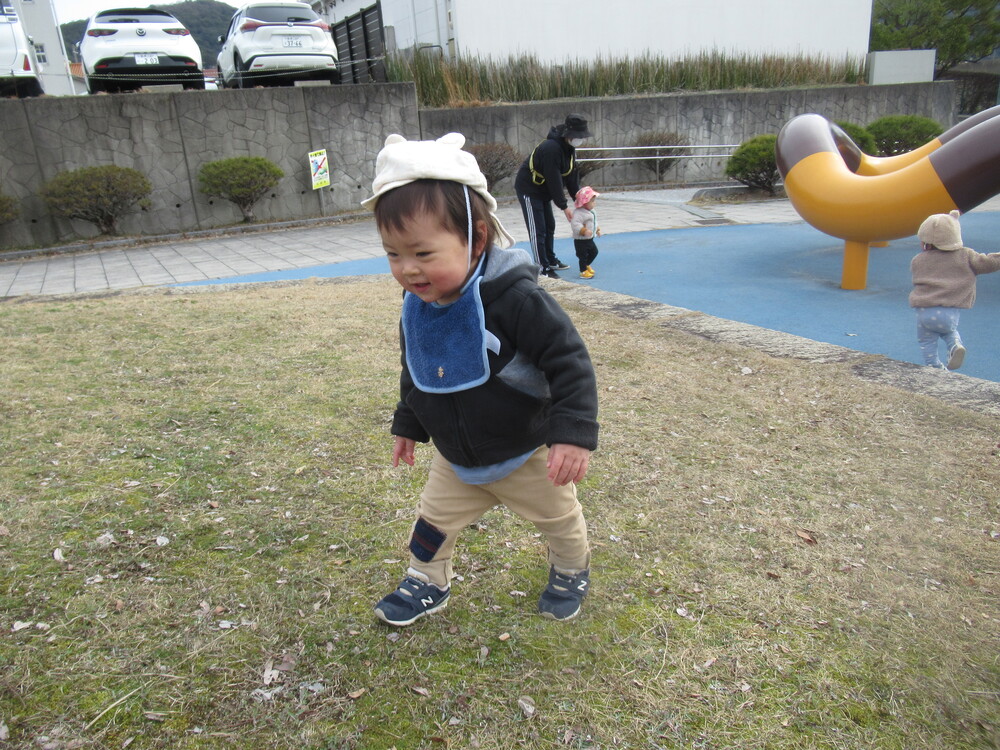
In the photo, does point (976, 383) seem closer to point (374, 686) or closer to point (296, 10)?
point (374, 686)

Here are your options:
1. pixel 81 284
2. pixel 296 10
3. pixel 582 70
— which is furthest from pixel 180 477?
pixel 582 70

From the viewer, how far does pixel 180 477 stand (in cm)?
297

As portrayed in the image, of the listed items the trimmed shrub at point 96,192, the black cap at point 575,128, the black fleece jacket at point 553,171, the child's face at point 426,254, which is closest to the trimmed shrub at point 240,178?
the trimmed shrub at point 96,192

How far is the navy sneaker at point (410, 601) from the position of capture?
82.8 inches

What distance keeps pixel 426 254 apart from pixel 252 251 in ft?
33.7

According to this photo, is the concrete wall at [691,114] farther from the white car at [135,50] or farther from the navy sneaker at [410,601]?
the navy sneaker at [410,601]

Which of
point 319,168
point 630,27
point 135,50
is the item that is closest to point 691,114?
point 630,27

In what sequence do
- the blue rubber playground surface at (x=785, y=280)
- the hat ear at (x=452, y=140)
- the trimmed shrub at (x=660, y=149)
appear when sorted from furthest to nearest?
1. the trimmed shrub at (x=660, y=149)
2. the blue rubber playground surface at (x=785, y=280)
3. the hat ear at (x=452, y=140)

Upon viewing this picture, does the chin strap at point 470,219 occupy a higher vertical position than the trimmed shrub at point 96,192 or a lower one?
higher

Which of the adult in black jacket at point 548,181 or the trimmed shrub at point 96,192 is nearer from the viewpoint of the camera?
the adult in black jacket at point 548,181

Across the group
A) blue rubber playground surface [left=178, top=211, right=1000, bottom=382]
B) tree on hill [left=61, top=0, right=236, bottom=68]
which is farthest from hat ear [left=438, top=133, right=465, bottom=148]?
tree on hill [left=61, top=0, right=236, bottom=68]

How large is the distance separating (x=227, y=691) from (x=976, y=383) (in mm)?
3846

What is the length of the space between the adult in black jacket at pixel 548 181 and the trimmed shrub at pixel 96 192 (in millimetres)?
7683

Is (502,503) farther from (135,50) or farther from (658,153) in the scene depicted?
(658,153)
